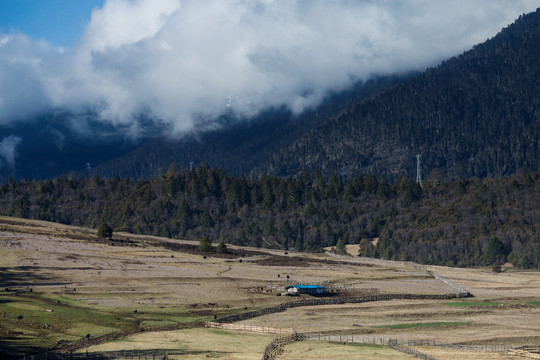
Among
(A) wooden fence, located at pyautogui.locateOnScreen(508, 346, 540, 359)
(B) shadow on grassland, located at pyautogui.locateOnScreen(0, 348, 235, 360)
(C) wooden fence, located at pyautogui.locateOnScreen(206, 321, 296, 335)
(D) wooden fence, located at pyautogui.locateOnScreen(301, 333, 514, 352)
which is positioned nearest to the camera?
(B) shadow on grassland, located at pyautogui.locateOnScreen(0, 348, 235, 360)

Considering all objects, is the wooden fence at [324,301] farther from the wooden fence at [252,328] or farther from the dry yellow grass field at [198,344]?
the dry yellow grass field at [198,344]

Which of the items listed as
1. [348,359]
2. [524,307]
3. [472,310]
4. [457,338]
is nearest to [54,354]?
[348,359]

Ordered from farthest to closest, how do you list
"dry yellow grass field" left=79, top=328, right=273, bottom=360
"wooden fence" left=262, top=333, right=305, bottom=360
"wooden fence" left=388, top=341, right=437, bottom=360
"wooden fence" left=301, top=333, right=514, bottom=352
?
"wooden fence" left=301, top=333, right=514, bottom=352 < "wooden fence" left=388, top=341, right=437, bottom=360 < "wooden fence" left=262, top=333, right=305, bottom=360 < "dry yellow grass field" left=79, top=328, right=273, bottom=360

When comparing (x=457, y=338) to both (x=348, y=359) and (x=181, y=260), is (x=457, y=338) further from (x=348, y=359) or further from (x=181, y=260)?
(x=181, y=260)

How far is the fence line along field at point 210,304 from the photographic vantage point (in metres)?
110

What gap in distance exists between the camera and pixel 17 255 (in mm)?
172750

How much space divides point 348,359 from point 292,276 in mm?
77694

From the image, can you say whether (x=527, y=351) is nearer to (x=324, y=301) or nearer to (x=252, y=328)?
(x=252, y=328)

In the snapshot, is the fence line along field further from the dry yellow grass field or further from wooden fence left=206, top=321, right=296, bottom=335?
wooden fence left=206, top=321, right=296, bottom=335

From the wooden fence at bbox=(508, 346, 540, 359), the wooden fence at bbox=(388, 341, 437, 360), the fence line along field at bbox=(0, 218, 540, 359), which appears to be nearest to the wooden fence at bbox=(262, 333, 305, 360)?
the fence line along field at bbox=(0, 218, 540, 359)

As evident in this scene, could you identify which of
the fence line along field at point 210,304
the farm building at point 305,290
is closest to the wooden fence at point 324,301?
the fence line along field at point 210,304

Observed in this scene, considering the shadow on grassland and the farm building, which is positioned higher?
the farm building

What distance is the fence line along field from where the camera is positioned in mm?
110125

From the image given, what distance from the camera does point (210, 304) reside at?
14112 cm
